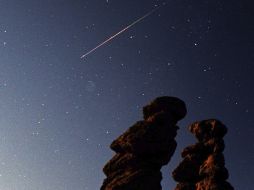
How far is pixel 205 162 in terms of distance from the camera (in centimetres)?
5794

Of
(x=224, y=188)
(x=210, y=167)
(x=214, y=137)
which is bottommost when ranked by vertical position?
(x=224, y=188)

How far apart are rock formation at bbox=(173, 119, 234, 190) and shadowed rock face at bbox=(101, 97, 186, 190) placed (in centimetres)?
1046

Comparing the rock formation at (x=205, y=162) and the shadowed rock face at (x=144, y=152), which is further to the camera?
the rock formation at (x=205, y=162)

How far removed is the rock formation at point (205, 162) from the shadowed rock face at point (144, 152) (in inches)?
412

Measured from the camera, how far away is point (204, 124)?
61406 mm

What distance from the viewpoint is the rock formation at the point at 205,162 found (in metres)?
54.7

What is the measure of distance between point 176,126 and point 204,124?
13048mm

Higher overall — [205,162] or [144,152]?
[144,152]

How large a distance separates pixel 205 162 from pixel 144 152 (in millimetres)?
15186

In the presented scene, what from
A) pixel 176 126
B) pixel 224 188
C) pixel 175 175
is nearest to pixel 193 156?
pixel 175 175

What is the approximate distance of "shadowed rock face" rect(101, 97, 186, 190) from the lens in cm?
4372

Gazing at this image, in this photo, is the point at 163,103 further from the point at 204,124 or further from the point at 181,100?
the point at 204,124

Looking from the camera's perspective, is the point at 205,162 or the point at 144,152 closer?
the point at 144,152

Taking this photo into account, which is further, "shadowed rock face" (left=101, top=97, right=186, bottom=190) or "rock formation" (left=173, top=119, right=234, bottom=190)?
"rock formation" (left=173, top=119, right=234, bottom=190)
